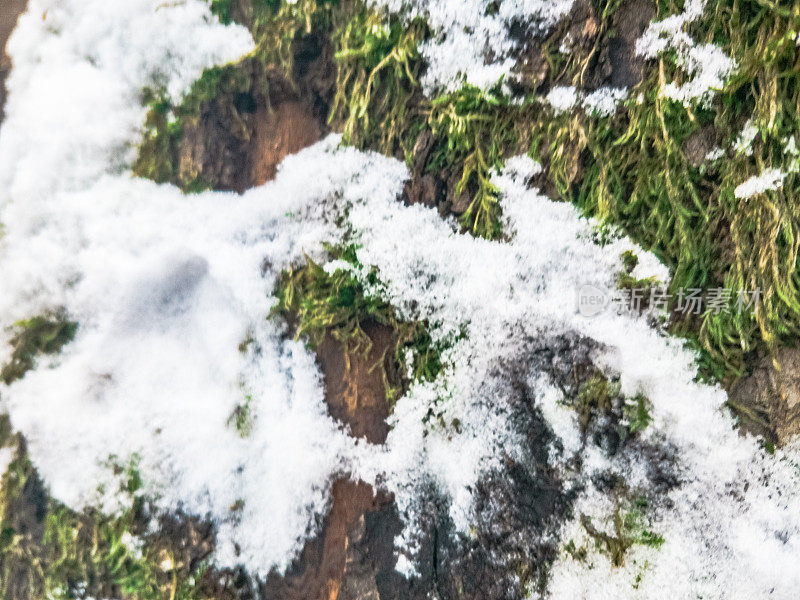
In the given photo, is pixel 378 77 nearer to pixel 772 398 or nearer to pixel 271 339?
pixel 271 339

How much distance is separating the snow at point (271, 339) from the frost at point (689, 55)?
0.44m

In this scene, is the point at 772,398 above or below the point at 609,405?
above

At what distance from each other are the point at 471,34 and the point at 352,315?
975 mm

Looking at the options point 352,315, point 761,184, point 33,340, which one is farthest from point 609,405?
point 33,340

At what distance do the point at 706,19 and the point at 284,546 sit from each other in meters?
2.03

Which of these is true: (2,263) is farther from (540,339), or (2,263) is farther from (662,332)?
(662,332)

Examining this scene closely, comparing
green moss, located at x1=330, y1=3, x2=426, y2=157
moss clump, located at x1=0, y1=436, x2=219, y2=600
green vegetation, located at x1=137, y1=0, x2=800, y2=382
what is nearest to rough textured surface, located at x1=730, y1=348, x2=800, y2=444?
green vegetation, located at x1=137, y1=0, x2=800, y2=382

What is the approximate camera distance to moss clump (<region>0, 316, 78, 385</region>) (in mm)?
1660

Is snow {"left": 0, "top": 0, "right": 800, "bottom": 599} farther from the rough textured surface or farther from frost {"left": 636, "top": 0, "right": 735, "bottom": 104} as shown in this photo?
frost {"left": 636, "top": 0, "right": 735, "bottom": 104}

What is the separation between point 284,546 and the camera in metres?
1.44

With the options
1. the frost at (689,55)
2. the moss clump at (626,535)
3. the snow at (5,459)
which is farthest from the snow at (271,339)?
the frost at (689,55)

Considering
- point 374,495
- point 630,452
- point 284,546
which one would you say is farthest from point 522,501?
point 284,546

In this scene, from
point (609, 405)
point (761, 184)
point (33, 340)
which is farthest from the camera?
point (33, 340)

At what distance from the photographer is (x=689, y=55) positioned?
120cm
